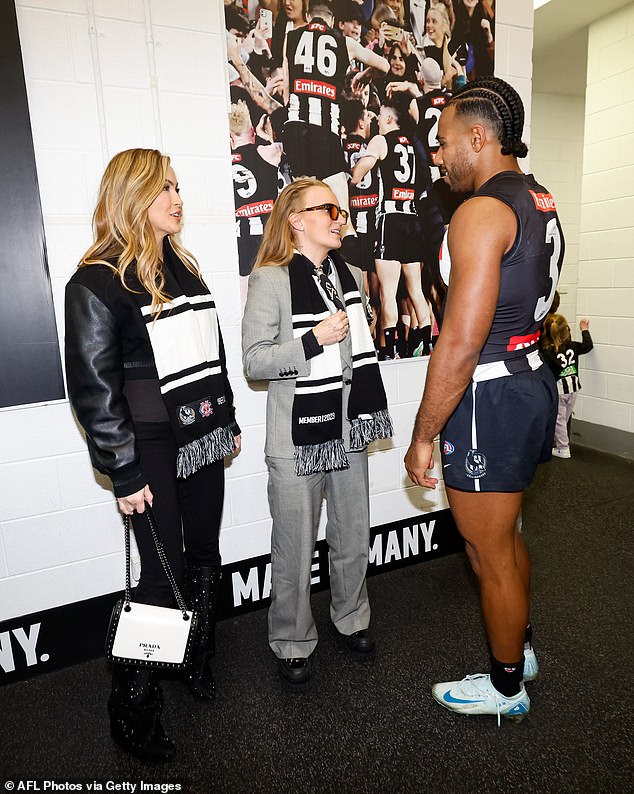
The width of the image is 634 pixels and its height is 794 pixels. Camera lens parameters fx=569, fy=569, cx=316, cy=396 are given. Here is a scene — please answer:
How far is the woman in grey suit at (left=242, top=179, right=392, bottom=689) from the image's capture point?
189 centimetres

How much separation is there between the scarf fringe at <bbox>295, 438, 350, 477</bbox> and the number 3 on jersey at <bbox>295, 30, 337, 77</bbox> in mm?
1472

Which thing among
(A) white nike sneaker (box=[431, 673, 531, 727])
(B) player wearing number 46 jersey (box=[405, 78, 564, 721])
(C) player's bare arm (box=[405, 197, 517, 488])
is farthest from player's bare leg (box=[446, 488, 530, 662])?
(C) player's bare arm (box=[405, 197, 517, 488])

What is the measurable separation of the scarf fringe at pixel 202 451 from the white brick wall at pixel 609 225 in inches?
154

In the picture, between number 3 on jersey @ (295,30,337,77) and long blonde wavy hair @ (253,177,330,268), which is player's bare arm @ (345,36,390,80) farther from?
long blonde wavy hair @ (253,177,330,268)

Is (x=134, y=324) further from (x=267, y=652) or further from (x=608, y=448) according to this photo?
(x=608, y=448)

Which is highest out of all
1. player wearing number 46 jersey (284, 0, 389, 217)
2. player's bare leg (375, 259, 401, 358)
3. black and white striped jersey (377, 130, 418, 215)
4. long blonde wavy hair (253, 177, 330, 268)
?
player wearing number 46 jersey (284, 0, 389, 217)

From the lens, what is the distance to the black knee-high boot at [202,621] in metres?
1.94

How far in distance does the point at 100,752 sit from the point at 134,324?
1283mm

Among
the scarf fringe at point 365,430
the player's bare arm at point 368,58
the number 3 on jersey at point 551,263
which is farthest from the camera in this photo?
the player's bare arm at point 368,58

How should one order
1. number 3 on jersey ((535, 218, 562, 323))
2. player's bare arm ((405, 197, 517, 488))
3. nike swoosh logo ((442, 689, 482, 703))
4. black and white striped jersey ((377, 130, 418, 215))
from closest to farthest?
player's bare arm ((405, 197, 517, 488)) → number 3 on jersey ((535, 218, 562, 323)) → nike swoosh logo ((442, 689, 482, 703)) → black and white striped jersey ((377, 130, 418, 215))

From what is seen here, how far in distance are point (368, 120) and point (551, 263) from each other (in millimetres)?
1238

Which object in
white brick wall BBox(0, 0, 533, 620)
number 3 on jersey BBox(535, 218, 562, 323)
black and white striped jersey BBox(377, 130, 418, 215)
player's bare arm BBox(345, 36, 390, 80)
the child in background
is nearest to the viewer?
number 3 on jersey BBox(535, 218, 562, 323)

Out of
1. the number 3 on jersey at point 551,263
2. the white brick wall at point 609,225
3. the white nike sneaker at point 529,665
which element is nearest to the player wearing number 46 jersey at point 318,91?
the number 3 on jersey at point 551,263

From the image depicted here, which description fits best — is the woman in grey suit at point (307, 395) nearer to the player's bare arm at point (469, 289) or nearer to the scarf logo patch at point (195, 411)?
the scarf logo patch at point (195, 411)
